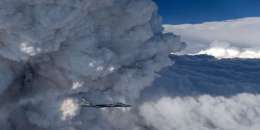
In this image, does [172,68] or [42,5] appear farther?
[172,68]

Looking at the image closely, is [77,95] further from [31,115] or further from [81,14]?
[81,14]

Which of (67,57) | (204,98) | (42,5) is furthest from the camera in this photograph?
(204,98)

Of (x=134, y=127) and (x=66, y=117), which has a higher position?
(x=66, y=117)

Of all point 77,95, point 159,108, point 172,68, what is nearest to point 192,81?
point 172,68

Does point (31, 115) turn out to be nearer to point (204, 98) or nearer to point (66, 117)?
point (66, 117)

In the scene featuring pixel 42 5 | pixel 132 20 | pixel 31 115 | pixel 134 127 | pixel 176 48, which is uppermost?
pixel 42 5

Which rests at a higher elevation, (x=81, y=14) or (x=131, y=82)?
(x=81, y=14)

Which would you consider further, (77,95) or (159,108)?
(159,108)

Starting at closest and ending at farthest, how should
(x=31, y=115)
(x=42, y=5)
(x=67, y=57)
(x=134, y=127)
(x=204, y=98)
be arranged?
(x=42, y=5)
(x=67, y=57)
(x=31, y=115)
(x=134, y=127)
(x=204, y=98)

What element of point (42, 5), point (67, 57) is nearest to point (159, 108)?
point (67, 57)
